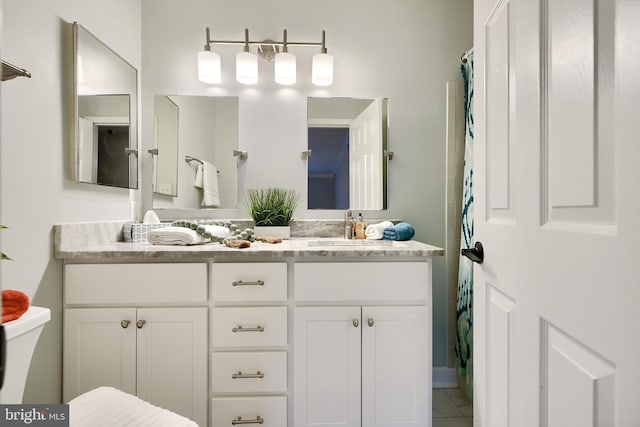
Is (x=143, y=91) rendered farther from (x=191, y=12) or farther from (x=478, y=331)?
(x=478, y=331)

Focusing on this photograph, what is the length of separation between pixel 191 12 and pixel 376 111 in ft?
4.03

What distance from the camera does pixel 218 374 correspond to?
4.46 ft

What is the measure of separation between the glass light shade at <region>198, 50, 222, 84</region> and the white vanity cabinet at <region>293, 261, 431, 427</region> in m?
1.26

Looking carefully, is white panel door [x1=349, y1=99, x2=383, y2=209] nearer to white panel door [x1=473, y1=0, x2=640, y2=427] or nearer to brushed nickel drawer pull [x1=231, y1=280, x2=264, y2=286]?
brushed nickel drawer pull [x1=231, y1=280, x2=264, y2=286]

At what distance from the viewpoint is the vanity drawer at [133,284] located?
134 centimetres

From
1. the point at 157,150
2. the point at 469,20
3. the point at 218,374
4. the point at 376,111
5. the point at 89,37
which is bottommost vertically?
the point at 218,374

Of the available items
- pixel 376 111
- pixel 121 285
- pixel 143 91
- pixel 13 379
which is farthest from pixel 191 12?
pixel 13 379

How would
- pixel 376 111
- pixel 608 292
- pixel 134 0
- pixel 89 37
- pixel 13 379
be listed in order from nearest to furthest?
1. pixel 608 292
2. pixel 13 379
3. pixel 89 37
4. pixel 134 0
5. pixel 376 111

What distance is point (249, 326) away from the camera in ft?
4.49

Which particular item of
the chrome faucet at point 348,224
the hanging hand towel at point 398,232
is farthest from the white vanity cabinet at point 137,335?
the hanging hand towel at point 398,232

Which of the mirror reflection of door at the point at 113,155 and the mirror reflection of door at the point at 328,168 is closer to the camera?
the mirror reflection of door at the point at 113,155

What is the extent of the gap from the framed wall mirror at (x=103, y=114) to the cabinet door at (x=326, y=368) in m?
1.14

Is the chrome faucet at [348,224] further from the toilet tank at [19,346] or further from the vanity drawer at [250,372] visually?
the toilet tank at [19,346]

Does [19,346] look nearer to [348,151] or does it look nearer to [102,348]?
[102,348]
